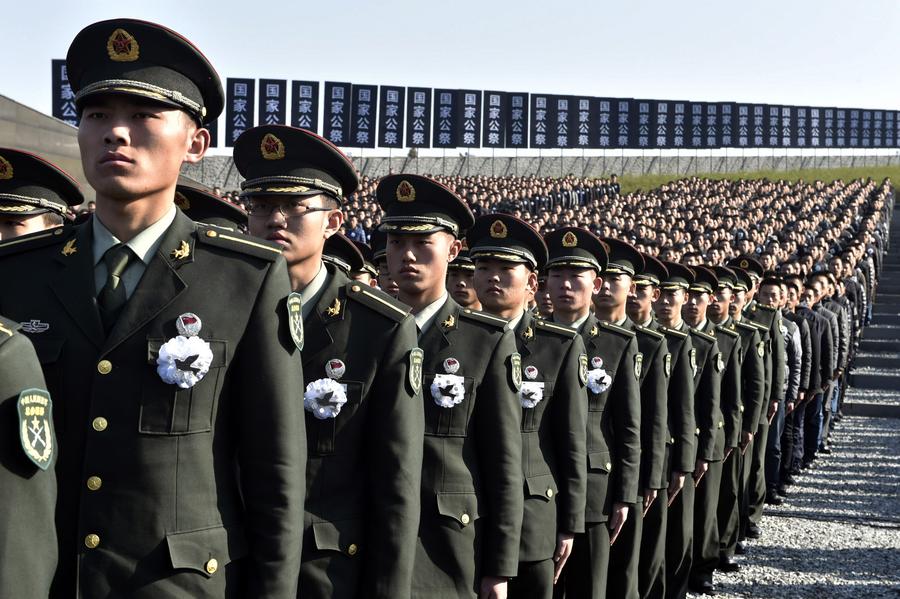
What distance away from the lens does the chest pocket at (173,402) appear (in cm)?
220

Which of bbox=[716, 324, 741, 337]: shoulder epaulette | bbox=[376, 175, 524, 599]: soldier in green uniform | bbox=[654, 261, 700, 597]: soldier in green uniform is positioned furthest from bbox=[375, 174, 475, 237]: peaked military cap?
bbox=[716, 324, 741, 337]: shoulder epaulette

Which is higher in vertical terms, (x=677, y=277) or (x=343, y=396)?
(x=677, y=277)

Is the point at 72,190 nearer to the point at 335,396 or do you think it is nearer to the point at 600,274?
the point at 335,396

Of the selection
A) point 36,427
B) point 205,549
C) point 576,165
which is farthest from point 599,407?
point 576,165

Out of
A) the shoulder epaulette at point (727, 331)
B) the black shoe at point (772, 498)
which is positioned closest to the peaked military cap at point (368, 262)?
the shoulder epaulette at point (727, 331)

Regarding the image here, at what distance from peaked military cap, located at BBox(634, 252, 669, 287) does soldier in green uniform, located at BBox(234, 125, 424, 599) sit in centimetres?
413

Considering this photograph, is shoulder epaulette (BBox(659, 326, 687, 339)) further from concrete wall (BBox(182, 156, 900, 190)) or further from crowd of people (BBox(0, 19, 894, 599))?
concrete wall (BBox(182, 156, 900, 190))

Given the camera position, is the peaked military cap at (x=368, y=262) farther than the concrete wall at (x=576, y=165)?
No

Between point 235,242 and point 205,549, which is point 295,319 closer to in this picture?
point 235,242

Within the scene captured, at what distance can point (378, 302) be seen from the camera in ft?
10.4

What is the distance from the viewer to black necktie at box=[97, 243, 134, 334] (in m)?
2.24

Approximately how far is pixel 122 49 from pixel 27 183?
2031mm

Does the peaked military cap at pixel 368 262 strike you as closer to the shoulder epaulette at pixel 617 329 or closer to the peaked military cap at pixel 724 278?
the shoulder epaulette at pixel 617 329

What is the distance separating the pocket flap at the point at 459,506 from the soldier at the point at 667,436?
2525 mm
